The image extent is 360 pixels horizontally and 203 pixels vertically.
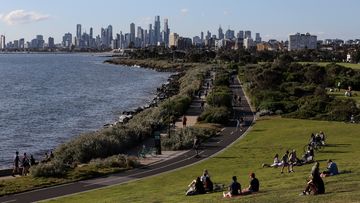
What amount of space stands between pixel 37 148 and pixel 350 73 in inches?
2711

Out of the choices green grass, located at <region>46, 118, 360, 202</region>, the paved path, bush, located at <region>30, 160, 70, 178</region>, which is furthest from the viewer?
bush, located at <region>30, 160, 70, 178</region>

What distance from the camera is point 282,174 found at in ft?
94.4

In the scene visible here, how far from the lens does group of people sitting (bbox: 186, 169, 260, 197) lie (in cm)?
2322

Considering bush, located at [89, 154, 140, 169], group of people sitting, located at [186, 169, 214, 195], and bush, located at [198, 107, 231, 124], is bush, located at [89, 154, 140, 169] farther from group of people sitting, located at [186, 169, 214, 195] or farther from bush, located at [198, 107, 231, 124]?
bush, located at [198, 107, 231, 124]

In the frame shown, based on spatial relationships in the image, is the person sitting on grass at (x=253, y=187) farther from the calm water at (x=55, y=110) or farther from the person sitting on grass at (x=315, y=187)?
the calm water at (x=55, y=110)

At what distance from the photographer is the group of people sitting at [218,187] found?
23.2m

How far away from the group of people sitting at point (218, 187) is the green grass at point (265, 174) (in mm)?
480

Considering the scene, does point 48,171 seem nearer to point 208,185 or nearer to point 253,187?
point 208,185

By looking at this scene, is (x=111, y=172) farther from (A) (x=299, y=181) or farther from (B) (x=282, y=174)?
(A) (x=299, y=181)

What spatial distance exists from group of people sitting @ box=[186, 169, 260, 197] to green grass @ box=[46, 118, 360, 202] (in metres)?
0.48

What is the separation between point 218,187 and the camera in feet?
85.6

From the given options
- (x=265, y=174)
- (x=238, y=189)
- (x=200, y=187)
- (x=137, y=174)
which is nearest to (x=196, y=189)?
(x=200, y=187)

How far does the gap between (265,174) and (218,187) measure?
4.44 m

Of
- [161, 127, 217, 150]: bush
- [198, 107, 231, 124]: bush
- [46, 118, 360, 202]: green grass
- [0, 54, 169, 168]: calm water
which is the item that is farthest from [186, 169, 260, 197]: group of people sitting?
[198, 107, 231, 124]: bush
